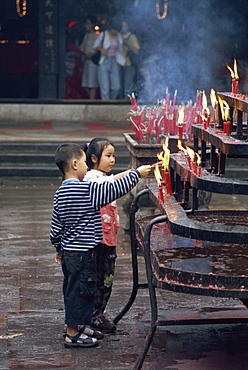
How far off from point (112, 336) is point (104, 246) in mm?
656

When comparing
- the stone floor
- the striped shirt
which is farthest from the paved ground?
the striped shirt

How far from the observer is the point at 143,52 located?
18922 mm

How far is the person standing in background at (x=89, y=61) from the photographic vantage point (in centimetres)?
1866

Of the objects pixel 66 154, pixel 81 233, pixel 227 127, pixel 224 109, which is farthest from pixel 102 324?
pixel 224 109

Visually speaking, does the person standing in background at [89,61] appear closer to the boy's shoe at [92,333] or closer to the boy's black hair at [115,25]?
the boy's black hair at [115,25]

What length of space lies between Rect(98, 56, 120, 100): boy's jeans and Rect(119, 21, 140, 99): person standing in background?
232mm

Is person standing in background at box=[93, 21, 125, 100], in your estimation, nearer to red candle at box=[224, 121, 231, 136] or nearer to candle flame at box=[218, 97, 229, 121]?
candle flame at box=[218, 97, 229, 121]

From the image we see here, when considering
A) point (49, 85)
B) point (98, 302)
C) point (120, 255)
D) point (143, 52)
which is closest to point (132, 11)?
point (143, 52)

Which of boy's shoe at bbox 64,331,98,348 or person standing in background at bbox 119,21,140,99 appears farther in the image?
person standing in background at bbox 119,21,140,99

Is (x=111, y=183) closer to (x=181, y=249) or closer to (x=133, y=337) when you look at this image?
(x=181, y=249)

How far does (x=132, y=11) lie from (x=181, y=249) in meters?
14.0

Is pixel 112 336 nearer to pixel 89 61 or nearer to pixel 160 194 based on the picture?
pixel 160 194

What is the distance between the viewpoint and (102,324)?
5645mm

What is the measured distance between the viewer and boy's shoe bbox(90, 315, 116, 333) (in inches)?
222
